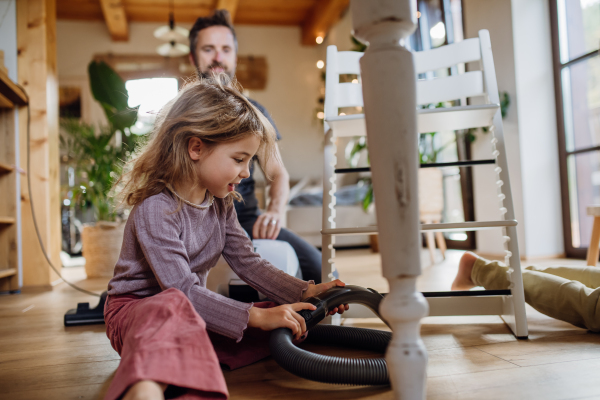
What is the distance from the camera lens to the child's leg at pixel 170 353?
1.82 feet

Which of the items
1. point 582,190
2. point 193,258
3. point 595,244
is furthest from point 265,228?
point 582,190

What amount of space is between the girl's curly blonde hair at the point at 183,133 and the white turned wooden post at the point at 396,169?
0.46 metres

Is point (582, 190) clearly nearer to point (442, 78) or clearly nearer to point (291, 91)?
point (442, 78)

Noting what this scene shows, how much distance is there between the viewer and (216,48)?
1.62 metres

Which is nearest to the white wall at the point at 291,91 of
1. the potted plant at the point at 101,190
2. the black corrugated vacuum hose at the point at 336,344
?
the potted plant at the point at 101,190

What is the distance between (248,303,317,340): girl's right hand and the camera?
30.4 inches

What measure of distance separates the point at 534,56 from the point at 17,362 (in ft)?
9.52

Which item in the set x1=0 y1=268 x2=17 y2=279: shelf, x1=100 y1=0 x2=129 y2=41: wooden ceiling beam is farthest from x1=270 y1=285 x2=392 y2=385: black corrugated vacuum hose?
x1=100 y1=0 x2=129 y2=41: wooden ceiling beam

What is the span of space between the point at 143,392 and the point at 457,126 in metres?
0.91

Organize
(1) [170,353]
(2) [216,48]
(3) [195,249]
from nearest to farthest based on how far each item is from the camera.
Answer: (1) [170,353] < (3) [195,249] < (2) [216,48]

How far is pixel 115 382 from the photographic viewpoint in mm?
561

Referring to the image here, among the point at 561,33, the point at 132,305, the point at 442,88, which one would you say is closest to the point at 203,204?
the point at 132,305

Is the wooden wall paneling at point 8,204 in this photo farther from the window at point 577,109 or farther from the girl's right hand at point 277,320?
the window at point 577,109

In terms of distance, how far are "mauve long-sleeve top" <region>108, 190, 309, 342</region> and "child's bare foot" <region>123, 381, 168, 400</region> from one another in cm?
21
